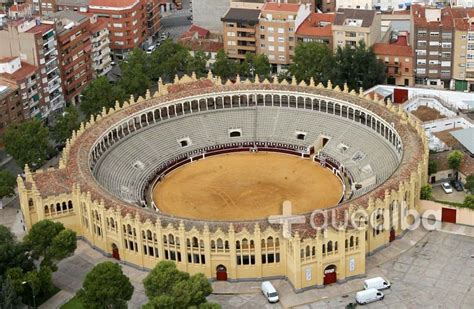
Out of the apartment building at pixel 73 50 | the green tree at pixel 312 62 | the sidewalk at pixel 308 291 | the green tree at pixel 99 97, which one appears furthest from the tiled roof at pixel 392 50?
the sidewalk at pixel 308 291

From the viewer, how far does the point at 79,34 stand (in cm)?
19462

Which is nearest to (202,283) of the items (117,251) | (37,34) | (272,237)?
(272,237)

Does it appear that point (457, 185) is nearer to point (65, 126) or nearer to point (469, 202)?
point (469, 202)

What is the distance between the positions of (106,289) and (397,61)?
101 metres

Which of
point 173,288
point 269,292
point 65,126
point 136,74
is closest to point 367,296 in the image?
point 269,292

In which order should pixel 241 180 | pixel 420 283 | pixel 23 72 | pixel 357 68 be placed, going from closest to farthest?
pixel 420 283 < pixel 241 180 < pixel 23 72 < pixel 357 68

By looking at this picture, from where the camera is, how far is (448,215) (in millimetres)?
139125

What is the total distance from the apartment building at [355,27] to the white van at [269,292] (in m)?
82.1

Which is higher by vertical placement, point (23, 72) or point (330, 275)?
point (23, 72)

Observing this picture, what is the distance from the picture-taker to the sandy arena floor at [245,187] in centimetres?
14975

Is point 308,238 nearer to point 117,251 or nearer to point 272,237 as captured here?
point 272,237

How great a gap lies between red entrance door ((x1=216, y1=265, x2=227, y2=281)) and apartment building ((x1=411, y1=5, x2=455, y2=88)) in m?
83.8

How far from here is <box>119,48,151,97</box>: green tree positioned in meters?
188
